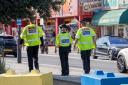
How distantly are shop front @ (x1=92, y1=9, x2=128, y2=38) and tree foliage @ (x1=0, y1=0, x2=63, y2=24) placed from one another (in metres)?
25.2

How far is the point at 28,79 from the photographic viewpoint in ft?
19.2

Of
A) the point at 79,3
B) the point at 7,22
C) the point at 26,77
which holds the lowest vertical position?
the point at 26,77

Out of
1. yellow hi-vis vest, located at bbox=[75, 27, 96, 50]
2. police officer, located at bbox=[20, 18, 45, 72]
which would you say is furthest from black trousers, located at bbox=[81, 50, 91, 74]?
police officer, located at bbox=[20, 18, 45, 72]

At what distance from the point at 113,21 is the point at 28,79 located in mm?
35541

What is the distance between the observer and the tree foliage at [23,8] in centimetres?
1407

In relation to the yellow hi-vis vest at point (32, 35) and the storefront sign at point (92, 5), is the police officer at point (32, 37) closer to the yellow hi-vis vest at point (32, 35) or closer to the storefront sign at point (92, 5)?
the yellow hi-vis vest at point (32, 35)

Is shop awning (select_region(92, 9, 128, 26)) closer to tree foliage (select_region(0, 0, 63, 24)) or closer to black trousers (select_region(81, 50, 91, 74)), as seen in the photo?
black trousers (select_region(81, 50, 91, 74))

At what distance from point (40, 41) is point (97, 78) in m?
11.1

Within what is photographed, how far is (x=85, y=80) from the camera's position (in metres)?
5.06

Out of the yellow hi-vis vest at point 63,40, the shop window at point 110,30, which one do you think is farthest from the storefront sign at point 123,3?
the yellow hi-vis vest at point 63,40

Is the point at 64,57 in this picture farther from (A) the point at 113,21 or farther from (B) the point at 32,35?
(A) the point at 113,21

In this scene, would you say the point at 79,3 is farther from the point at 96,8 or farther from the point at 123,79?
the point at 123,79

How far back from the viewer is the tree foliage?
14.1m

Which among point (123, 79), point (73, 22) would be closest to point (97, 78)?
point (123, 79)
